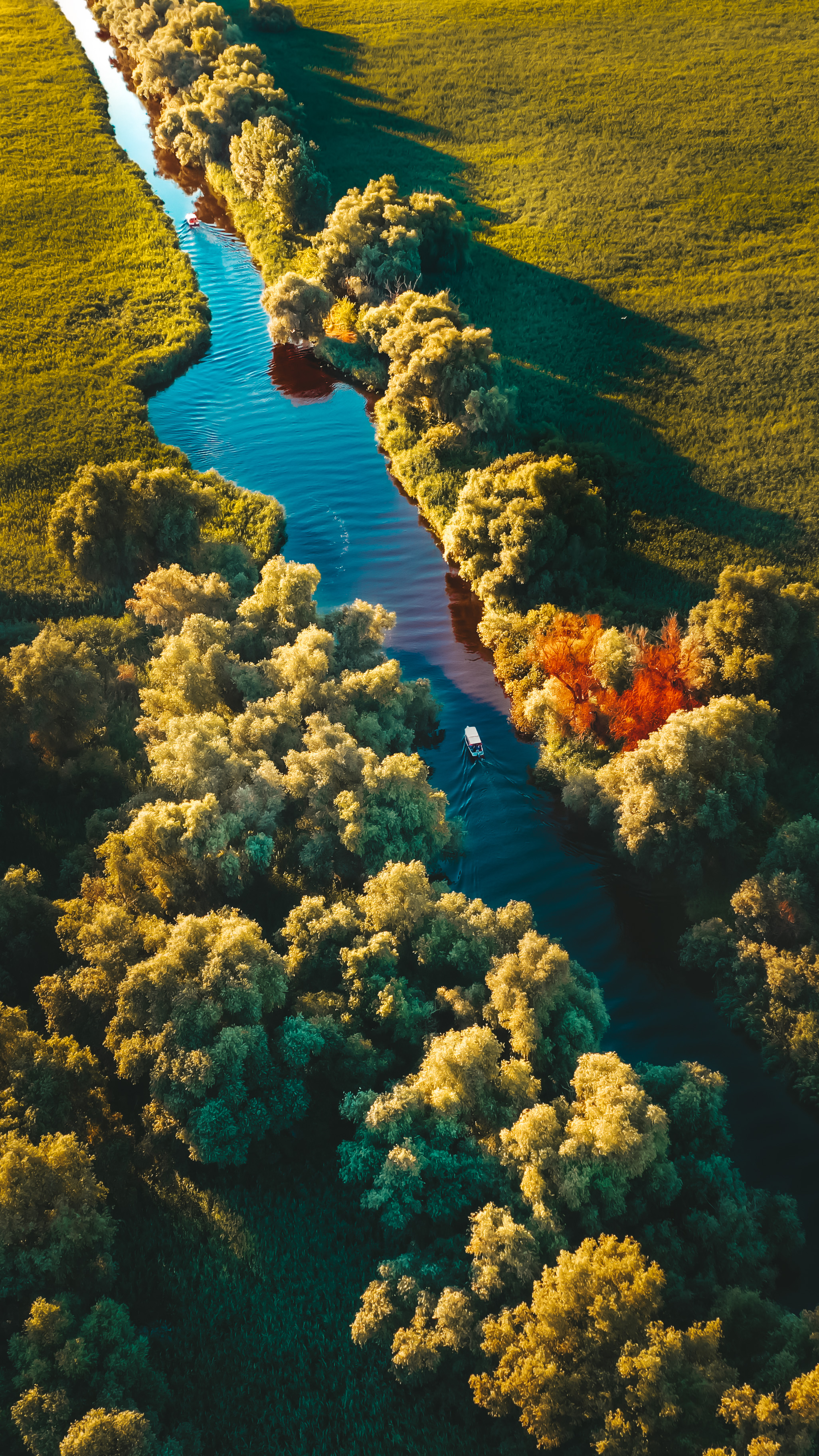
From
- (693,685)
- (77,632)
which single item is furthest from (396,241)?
(693,685)

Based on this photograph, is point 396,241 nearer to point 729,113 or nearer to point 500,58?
point 729,113

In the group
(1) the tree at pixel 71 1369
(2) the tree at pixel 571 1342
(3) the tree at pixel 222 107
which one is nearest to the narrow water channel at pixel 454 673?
(2) the tree at pixel 571 1342

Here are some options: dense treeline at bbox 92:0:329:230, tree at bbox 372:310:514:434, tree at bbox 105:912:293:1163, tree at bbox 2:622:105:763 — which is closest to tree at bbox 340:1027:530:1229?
tree at bbox 105:912:293:1163

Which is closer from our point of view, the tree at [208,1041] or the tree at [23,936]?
the tree at [208,1041]

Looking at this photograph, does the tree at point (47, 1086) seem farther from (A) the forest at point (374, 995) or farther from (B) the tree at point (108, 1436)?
(B) the tree at point (108, 1436)

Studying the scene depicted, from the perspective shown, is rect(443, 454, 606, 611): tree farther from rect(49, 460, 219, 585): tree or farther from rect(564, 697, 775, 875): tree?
rect(49, 460, 219, 585): tree

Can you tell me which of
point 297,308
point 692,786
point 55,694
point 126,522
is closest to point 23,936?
point 55,694
